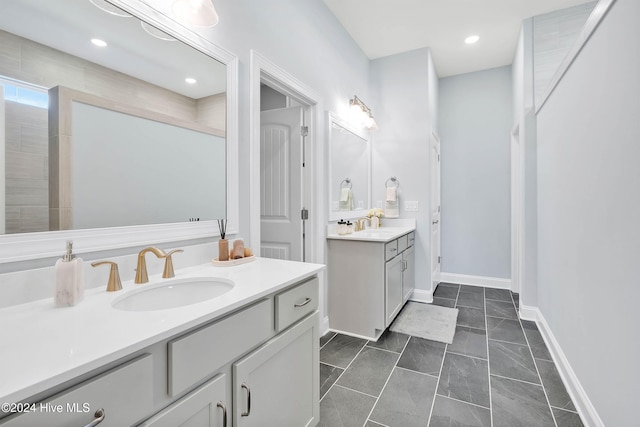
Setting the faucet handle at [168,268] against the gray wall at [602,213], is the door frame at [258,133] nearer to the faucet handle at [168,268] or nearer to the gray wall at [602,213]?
the faucet handle at [168,268]

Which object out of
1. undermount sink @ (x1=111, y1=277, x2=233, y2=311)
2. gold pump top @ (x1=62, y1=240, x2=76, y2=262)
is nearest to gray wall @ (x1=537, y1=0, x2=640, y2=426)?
undermount sink @ (x1=111, y1=277, x2=233, y2=311)

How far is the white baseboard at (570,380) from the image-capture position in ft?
4.70

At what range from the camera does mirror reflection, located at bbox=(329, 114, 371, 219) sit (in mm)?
2752

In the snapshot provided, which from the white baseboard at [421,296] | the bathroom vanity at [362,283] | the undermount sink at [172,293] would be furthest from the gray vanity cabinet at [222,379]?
the white baseboard at [421,296]

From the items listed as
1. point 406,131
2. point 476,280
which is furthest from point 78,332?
point 476,280

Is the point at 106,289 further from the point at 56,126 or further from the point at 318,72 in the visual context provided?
the point at 318,72

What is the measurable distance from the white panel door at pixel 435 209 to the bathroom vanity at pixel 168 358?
2.74 m

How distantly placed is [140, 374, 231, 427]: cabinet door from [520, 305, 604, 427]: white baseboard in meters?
1.66

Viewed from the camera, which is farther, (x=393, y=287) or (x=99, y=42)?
(x=393, y=287)

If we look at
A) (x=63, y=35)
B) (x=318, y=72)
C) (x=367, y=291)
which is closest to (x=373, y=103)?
(x=318, y=72)

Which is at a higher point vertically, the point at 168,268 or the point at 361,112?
the point at 361,112

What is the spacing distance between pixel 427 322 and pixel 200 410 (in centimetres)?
247

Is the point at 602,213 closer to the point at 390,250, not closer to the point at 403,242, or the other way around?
the point at 390,250

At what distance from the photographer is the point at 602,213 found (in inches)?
52.6
